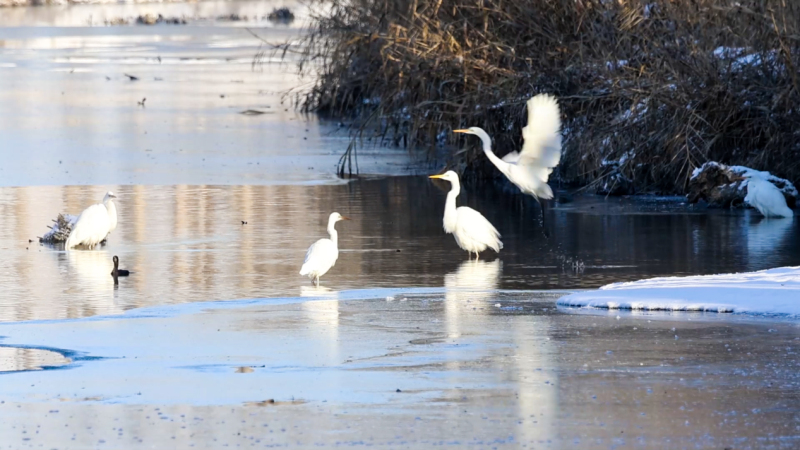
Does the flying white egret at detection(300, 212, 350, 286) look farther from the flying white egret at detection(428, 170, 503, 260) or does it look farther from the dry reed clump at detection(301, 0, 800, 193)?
the dry reed clump at detection(301, 0, 800, 193)

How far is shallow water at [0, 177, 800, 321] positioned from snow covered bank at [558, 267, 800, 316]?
3.73ft

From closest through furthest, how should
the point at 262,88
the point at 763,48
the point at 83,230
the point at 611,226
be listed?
the point at 83,230
the point at 611,226
the point at 763,48
the point at 262,88

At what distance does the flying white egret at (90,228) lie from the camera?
13.5 meters

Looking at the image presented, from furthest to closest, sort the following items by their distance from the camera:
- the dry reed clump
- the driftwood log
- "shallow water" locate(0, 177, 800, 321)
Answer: the dry reed clump
the driftwood log
"shallow water" locate(0, 177, 800, 321)

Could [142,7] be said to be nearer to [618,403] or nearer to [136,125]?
[136,125]

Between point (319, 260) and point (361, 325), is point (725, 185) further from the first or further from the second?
point (361, 325)

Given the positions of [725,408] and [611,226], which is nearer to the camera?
[725,408]

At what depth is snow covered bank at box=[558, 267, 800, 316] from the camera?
375 inches

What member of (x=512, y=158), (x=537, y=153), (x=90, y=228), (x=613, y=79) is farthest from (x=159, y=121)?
(x=90, y=228)

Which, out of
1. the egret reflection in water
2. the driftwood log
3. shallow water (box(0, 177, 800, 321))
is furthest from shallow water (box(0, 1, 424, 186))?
the egret reflection in water

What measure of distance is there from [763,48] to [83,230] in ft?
28.9

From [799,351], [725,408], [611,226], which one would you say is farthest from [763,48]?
→ [725,408]

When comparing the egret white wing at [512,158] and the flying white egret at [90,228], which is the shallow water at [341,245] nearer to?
the flying white egret at [90,228]

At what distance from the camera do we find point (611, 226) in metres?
15.3
